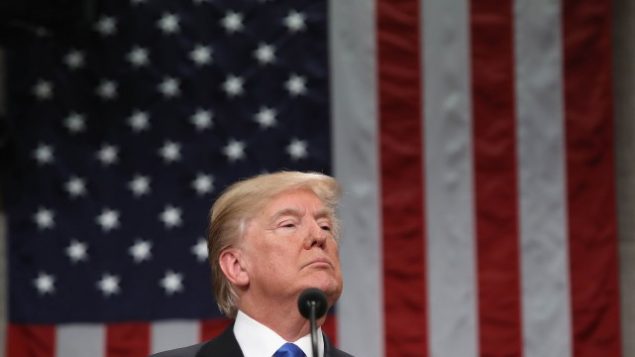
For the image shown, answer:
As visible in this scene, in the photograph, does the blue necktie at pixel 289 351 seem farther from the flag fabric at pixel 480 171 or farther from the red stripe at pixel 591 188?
the red stripe at pixel 591 188

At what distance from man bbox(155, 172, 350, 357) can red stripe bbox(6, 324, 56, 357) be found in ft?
7.19

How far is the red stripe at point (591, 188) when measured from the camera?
490 cm

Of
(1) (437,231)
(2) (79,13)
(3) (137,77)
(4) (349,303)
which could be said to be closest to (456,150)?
(1) (437,231)

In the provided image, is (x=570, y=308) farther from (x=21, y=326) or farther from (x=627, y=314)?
(x=21, y=326)

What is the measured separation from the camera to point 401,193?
16.0 ft

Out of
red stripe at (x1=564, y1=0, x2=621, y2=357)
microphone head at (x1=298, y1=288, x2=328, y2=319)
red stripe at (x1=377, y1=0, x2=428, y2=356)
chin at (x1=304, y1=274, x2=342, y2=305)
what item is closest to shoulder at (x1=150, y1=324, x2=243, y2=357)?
chin at (x1=304, y1=274, x2=342, y2=305)

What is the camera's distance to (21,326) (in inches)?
188

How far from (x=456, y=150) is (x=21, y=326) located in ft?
7.01

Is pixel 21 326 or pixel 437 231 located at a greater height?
pixel 437 231

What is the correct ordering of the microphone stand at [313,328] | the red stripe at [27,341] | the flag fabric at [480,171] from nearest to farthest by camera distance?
1. the microphone stand at [313,328]
2. the red stripe at [27,341]
3. the flag fabric at [480,171]

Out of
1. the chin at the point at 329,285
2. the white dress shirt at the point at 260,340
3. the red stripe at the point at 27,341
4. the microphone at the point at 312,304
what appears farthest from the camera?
the red stripe at the point at 27,341

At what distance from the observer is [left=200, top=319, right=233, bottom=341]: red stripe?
4832mm

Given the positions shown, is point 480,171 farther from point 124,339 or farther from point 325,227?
point 325,227

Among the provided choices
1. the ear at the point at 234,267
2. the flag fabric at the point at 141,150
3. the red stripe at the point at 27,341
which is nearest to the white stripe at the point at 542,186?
the flag fabric at the point at 141,150
